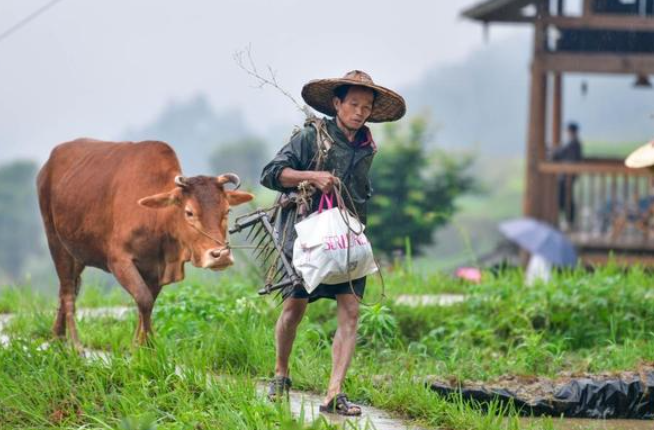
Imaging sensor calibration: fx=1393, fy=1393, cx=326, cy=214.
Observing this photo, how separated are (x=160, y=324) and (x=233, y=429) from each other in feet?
10.0

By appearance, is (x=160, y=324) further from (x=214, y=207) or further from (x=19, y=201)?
(x=19, y=201)

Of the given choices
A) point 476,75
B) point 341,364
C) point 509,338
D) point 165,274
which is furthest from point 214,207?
point 476,75

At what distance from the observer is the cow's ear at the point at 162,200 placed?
863 centimetres

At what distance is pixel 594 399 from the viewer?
8.49 m

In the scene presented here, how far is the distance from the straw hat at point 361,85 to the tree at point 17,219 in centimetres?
8048

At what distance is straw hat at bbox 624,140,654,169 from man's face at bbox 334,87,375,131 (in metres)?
3.07

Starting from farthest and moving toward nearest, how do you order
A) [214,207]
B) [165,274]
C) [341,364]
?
[165,274]
[214,207]
[341,364]

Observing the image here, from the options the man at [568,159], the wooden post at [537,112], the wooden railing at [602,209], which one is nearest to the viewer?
the wooden railing at [602,209]

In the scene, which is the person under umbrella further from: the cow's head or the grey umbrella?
the cow's head

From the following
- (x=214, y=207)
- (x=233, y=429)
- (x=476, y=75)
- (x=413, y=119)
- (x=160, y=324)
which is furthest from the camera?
(x=476, y=75)

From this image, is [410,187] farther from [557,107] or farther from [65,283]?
[65,283]

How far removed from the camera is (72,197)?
9648 millimetres

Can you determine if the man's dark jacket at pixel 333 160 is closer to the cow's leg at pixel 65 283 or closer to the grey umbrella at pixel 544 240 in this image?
the cow's leg at pixel 65 283

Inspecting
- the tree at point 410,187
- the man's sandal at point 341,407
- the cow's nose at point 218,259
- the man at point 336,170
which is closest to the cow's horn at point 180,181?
the cow's nose at point 218,259
